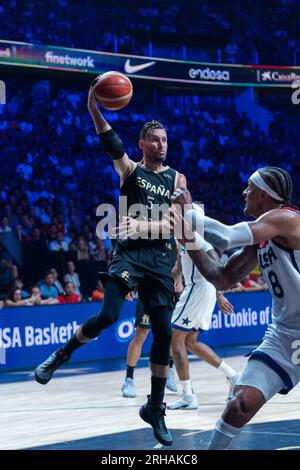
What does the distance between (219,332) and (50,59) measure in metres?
8.10

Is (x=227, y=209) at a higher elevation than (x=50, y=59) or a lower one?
lower

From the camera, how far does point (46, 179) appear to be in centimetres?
1864

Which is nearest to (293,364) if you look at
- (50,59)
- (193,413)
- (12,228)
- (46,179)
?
(193,413)

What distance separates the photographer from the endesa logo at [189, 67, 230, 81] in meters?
22.5

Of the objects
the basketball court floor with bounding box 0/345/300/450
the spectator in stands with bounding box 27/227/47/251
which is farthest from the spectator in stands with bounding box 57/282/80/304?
the spectator in stands with bounding box 27/227/47/251

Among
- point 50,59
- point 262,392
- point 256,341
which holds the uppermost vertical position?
point 50,59

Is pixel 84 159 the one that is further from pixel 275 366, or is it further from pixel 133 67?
pixel 275 366

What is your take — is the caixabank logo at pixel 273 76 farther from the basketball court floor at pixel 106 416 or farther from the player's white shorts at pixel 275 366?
the player's white shorts at pixel 275 366

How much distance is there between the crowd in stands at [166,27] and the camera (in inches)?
883

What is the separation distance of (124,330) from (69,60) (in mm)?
8520

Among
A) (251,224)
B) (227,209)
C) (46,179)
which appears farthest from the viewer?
(227,209)

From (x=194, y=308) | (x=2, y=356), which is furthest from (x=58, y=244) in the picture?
(x=194, y=308)

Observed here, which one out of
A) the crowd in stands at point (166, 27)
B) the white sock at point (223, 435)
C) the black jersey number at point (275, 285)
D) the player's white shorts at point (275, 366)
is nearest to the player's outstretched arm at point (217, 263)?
the black jersey number at point (275, 285)
